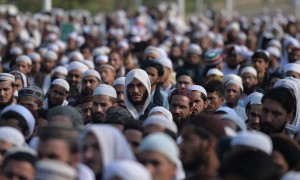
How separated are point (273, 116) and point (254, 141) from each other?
1665 mm

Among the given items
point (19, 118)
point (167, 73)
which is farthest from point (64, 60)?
point (19, 118)

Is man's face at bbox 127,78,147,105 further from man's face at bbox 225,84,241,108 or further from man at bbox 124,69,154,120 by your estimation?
man's face at bbox 225,84,241,108

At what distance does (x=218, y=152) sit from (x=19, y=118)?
258 cm

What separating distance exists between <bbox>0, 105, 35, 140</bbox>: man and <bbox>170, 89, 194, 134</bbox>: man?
221cm

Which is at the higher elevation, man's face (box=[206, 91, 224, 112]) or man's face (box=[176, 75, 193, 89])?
man's face (box=[176, 75, 193, 89])

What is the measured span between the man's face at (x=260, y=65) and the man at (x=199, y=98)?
11.6 ft

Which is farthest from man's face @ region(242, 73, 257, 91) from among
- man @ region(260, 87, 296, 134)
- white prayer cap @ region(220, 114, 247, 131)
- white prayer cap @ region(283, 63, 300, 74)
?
white prayer cap @ region(220, 114, 247, 131)

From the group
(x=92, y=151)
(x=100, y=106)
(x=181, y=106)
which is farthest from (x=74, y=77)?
(x=92, y=151)

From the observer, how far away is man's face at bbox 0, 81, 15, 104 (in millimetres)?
13152

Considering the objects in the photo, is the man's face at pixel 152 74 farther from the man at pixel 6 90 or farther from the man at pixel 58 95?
the man at pixel 6 90

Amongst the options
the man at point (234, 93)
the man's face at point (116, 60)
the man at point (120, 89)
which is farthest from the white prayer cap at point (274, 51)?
the man at point (120, 89)

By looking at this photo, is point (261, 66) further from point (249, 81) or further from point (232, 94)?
point (232, 94)

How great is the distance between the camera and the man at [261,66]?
54.4ft

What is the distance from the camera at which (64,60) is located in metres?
22.1
